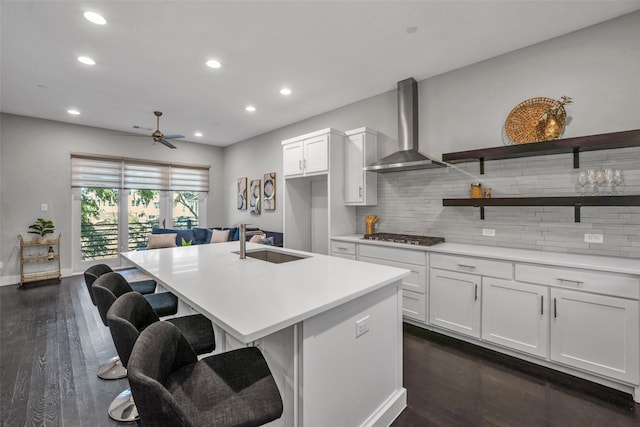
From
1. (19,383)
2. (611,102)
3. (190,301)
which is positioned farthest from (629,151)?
(19,383)

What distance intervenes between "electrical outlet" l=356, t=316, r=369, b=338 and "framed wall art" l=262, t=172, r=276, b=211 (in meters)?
4.40

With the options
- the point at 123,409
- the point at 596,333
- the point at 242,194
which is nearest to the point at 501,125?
the point at 596,333

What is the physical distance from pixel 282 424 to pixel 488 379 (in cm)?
171

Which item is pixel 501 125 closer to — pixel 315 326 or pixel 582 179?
pixel 582 179

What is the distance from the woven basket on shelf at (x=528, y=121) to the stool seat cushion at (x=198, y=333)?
3.12 m

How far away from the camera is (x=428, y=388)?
6.74 ft

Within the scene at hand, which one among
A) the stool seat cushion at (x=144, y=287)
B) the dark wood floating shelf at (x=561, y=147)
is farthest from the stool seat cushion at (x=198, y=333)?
the dark wood floating shelf at (x=561, y=147)

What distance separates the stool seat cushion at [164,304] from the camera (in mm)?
1971

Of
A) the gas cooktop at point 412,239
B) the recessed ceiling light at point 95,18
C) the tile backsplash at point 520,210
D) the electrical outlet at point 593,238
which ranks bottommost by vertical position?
the gas cooktop at point 412,239

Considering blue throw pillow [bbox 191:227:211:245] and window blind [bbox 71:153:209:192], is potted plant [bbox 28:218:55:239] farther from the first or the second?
blue throw pillow [bbox 191:227:211:245]

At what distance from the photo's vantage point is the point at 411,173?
3613 millimetres

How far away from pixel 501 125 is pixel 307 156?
7.78 feet

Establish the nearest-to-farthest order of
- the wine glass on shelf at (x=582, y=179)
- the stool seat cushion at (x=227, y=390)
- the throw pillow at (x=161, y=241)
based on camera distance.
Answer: the stool seat cushion at (x=227, y=390), the wine glass on shelf at (x=582, y=179), the throw pillow at (x=161, y=241)

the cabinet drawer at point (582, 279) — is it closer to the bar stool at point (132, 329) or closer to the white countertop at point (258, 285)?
the white countertop at point (258, 285)
